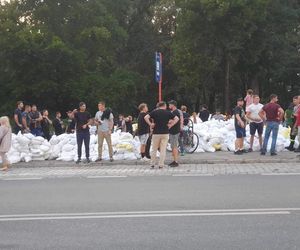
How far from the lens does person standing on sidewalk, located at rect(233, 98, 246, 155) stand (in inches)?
656

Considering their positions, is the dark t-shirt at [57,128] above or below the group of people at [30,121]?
below

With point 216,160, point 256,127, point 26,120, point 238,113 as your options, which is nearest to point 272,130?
point 256,127

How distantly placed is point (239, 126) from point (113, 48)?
32.2 metres

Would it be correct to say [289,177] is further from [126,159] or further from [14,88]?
[14,88]

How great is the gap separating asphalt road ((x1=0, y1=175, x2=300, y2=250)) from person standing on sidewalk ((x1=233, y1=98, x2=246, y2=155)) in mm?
4705

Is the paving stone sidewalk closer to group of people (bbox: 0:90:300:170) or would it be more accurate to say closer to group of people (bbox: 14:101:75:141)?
group of people (bbox: 0:90:300:170)

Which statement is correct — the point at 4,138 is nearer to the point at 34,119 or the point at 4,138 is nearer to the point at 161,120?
the point at 161,120

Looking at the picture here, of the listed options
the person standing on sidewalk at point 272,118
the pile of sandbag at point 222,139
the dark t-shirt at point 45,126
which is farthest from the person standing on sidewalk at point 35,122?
the person standing on sidewalk at point 272,118

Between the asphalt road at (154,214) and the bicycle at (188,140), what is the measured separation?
218 inches

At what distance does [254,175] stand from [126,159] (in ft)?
17.0

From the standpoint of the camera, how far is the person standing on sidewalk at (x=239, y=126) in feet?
54.6

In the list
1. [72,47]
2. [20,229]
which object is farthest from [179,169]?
[72,47]

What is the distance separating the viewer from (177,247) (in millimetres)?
6277

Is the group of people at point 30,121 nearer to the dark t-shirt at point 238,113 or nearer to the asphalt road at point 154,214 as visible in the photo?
the dark t-shirt at point 238,113
